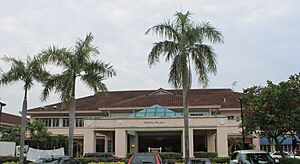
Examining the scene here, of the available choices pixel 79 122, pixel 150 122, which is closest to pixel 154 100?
pixel 150 122

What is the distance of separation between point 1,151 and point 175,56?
18144 millimetres

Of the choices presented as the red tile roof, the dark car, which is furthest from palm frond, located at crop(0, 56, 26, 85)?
the red tile roof

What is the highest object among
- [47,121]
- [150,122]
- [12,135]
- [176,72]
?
[176,72]

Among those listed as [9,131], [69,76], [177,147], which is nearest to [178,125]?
[177,147]

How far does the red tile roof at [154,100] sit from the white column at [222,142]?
20.7 feet

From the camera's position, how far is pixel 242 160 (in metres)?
19.8

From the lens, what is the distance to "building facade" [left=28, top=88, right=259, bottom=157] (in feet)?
116

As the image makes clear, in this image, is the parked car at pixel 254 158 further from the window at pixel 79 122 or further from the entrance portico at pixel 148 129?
the window at pixel 79 122

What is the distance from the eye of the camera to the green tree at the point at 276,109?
21.7 metres

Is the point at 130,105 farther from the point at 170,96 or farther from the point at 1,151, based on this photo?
the point at 1,151

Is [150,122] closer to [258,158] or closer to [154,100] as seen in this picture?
[154,100]

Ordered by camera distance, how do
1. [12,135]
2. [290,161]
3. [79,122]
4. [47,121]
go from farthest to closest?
[47,121] → [79,122] → [12,135] → [290,161]

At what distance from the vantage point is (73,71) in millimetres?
27047

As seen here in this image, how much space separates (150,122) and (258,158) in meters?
16.9
